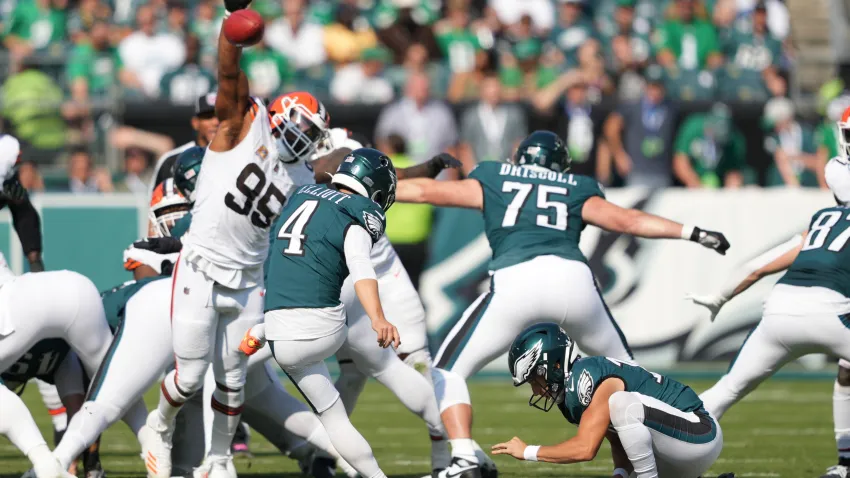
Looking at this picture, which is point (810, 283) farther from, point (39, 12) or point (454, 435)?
point (39, 12)

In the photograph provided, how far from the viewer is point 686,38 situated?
17859mm

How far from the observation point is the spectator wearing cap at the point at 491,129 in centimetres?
1493

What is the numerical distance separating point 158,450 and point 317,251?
58.1 inches

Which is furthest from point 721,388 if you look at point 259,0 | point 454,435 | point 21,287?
point 259,0

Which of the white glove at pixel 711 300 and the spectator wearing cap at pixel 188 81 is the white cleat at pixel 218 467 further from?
the spectator wearing cap at pixel 188 81

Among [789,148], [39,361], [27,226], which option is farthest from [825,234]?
[789,148]

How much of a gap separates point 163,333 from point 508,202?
1.97m

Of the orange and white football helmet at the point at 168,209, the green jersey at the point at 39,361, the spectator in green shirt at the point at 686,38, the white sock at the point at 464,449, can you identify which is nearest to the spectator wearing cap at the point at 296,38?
the spectator in green shirt at the point at 686,38

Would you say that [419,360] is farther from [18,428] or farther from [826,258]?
[826,258]

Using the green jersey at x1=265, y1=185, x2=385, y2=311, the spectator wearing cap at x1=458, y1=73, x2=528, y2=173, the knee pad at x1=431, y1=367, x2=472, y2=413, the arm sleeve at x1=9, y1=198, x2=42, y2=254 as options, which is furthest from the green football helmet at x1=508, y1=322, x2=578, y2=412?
the spectator wearing cap at x1=458, y1=73, x2=528, y2=173

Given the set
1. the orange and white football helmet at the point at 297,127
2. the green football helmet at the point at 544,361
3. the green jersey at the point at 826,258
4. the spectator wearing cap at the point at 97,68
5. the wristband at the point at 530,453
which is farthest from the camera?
the spectator wearing cap at the point at 97,68

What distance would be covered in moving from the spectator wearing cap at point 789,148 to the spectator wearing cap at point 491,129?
2831mm

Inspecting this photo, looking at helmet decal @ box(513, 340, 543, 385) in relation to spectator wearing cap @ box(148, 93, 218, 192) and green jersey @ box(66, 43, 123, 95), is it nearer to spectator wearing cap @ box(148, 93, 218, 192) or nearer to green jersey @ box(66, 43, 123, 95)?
spectator wearing cap @ box(148, 93, 218, 192)

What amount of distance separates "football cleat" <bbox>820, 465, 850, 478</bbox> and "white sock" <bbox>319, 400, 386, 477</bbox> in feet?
8.15
